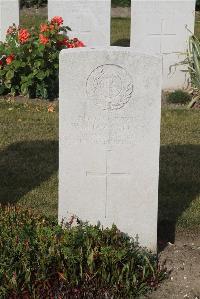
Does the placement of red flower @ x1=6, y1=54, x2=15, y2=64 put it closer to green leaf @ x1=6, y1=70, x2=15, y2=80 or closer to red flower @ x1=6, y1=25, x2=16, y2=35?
green leaf @ x1=6, y1=70, x2=15, y2=80

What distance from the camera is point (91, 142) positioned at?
6.00 metres

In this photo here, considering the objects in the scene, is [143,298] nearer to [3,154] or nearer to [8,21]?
[3,154]

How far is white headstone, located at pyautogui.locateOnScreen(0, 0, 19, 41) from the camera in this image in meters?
11.8

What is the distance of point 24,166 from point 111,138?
8.42 feet

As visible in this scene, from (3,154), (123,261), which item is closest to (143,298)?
(123,261)

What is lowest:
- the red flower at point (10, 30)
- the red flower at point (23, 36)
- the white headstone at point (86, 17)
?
A: the red flower at point (23, 36)

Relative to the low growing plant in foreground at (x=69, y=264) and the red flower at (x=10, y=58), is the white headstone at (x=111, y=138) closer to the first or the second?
the low growing plant in foreground at (x=69, y=264)

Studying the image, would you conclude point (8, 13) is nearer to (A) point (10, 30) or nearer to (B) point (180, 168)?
(A) point (10, 30)

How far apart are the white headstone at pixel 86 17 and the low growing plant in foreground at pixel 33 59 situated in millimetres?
588

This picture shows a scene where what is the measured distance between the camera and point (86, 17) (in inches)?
474

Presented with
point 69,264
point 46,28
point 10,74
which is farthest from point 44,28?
point 69,264

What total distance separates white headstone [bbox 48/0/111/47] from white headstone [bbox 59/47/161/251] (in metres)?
Answer: 6.18

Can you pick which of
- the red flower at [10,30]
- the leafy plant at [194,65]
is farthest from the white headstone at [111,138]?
the red flower at [10,30]

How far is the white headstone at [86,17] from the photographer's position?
1195 centimetres
